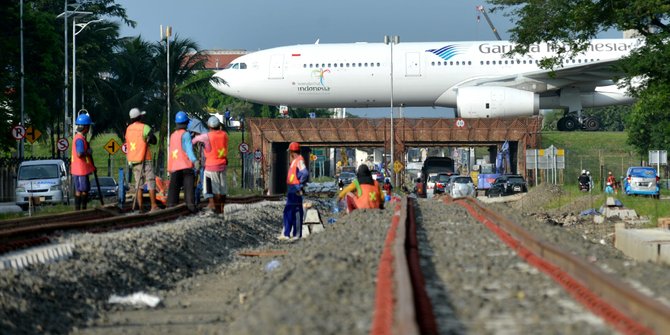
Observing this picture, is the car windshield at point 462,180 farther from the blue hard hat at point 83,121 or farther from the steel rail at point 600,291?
the steel rail at point 600,291

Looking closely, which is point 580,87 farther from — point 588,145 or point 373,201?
point 373,201

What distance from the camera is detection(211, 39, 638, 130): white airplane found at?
200 feet

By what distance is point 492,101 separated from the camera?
61.2 m

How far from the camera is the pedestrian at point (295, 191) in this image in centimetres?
1773

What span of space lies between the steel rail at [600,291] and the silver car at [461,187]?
36.7 meters

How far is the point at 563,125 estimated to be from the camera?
6247 centimetres

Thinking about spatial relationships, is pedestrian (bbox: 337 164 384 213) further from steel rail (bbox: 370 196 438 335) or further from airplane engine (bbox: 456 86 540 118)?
airplane engine (bbox: 456 86 540 118)

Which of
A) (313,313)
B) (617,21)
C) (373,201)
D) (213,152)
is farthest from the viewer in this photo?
(617,21)

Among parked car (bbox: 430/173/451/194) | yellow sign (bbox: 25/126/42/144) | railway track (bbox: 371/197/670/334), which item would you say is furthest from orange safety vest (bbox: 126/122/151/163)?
parked car (bbox: 430/173/451/194)

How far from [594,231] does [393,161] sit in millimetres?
42187

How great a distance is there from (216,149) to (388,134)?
169 feet

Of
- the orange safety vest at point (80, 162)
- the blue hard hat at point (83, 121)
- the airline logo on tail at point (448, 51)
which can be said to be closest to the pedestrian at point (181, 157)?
the orange safety vest at point (80, 162)

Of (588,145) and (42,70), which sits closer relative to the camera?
(42,70)

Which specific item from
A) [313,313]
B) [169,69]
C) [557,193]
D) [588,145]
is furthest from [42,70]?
[313,313]
